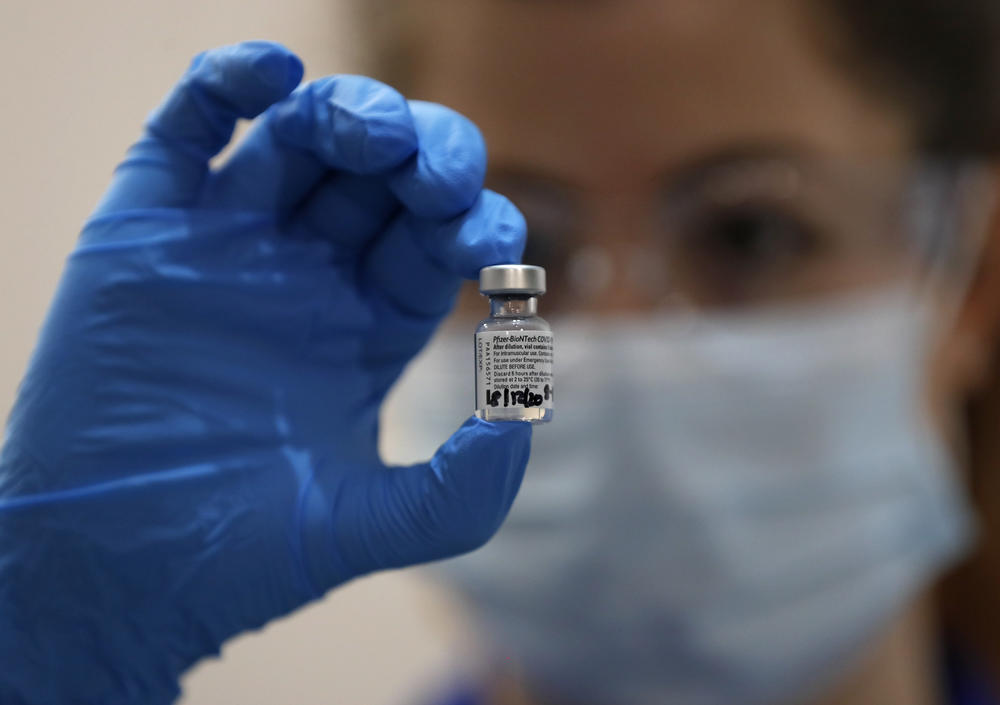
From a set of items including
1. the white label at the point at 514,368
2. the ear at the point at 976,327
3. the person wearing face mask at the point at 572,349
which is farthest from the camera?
the ear at the point at 976,327

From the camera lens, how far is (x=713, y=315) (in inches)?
43.9

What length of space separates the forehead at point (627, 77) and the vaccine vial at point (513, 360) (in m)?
0.59

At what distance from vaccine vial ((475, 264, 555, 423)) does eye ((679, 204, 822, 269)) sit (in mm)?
660

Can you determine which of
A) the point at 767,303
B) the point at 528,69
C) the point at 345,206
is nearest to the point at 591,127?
the point at 528,69

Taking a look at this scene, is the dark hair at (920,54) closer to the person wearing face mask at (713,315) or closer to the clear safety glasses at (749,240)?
the person wearing face mask at (713,315)

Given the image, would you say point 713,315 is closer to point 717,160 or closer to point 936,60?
point 717,160

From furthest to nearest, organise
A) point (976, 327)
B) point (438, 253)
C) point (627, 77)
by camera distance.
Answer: point (976, 327) < point (627, 77) < point (438, 253)

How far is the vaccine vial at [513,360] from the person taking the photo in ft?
1.66

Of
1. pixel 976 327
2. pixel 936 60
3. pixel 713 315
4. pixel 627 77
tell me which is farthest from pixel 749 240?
pixel 976 327

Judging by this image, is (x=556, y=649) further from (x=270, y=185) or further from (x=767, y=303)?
(x=270, y=185)

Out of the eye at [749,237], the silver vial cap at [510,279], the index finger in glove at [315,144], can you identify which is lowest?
the silver vial cap at [510,279]

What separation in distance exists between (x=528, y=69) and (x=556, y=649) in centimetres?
84

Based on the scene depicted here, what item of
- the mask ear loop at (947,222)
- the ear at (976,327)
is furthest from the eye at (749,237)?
the ear at (976,327)

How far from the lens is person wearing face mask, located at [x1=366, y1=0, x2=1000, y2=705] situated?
1050 millimetres
